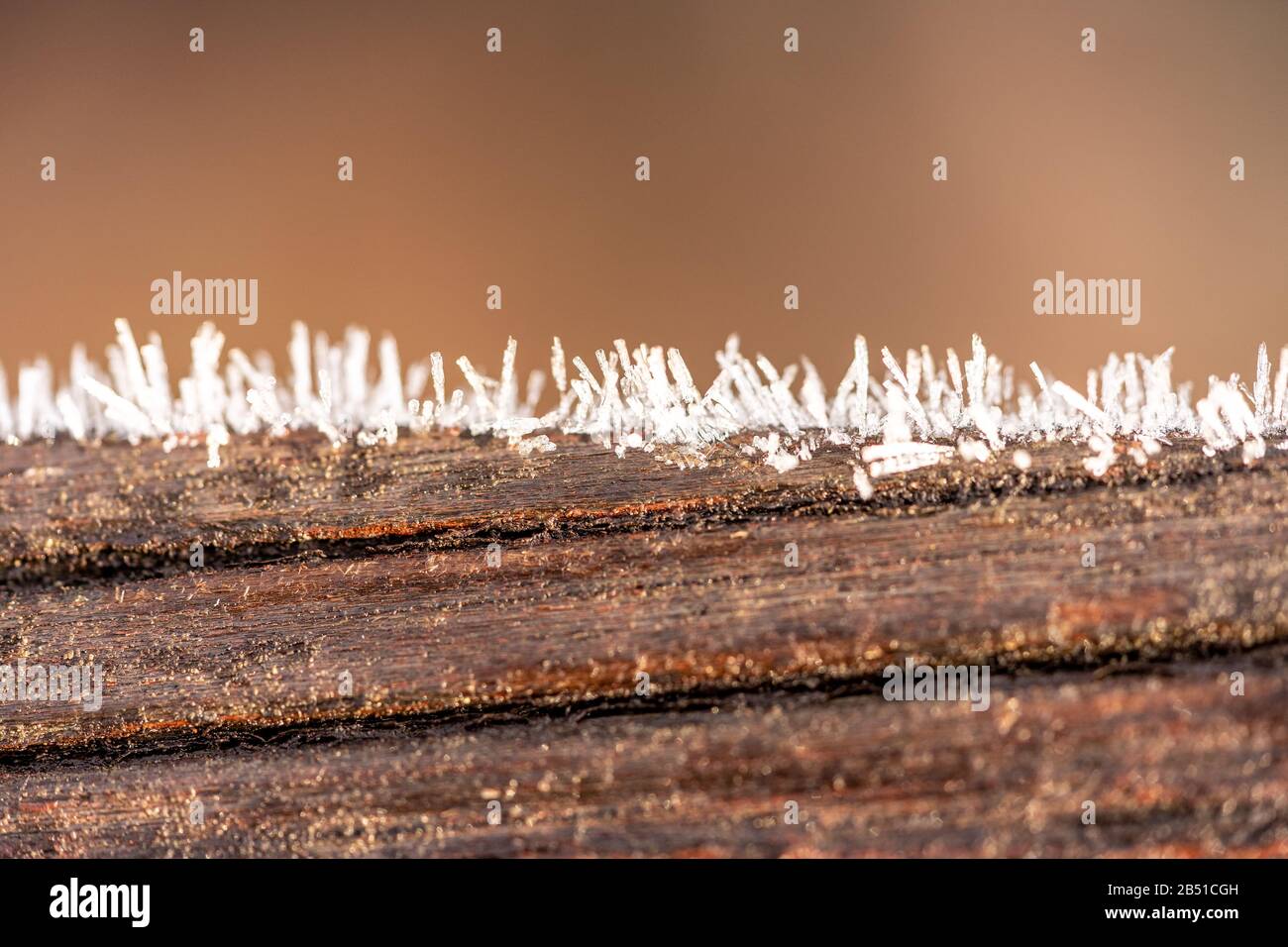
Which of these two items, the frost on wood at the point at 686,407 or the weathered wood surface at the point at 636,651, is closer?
the weathered wood surface at the point at 636,651

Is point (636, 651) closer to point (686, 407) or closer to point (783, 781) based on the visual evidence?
point (783, 781)

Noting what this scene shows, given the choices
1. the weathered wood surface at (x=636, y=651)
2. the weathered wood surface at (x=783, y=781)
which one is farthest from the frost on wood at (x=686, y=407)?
the weathered wood surface at (x=783, y=781)

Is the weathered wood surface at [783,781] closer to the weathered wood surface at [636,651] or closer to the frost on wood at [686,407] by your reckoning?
the weathered wood surface at [636,651]

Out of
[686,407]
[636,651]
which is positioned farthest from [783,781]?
[686,407]

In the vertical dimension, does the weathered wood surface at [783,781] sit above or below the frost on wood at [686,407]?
below
